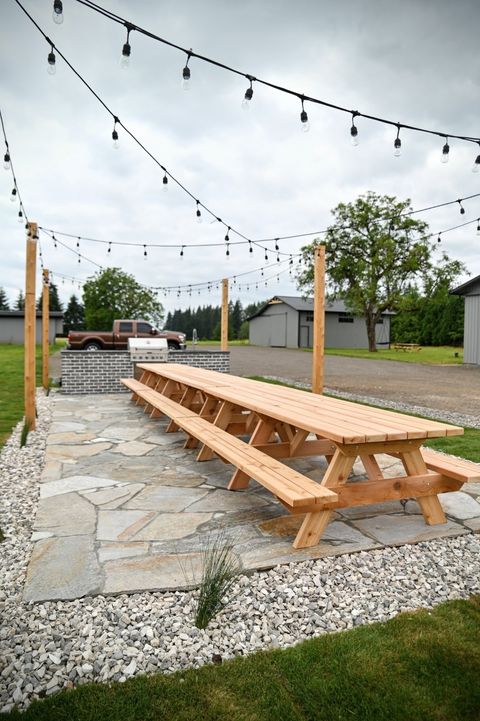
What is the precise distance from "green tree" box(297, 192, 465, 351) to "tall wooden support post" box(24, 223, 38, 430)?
77.7ft

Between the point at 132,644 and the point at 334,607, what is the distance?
0.94 metres

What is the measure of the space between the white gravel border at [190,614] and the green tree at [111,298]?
119ft

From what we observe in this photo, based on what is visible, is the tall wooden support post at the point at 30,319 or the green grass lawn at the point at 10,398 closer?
the tall wooden support post at the point at 30,319

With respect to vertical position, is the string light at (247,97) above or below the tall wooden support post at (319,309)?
above

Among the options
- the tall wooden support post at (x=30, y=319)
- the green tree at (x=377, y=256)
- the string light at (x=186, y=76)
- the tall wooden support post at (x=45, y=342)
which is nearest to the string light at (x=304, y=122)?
the string light at (x=186, y=76)

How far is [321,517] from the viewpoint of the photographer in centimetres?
290

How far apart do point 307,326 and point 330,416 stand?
3204 cm

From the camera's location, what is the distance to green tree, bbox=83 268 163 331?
126 ft

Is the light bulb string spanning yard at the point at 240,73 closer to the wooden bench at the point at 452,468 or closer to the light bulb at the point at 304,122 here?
the light bulb at the point at 304,122

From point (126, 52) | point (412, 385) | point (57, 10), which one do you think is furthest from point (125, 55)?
point (412, 385)

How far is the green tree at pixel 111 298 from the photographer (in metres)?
38.4

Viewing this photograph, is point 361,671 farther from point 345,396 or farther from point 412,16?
point 345,396

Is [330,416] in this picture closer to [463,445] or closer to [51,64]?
[463,445]

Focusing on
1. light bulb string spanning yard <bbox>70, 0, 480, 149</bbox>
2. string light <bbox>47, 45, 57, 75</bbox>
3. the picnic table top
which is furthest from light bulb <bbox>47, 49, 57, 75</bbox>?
the picnic table top
